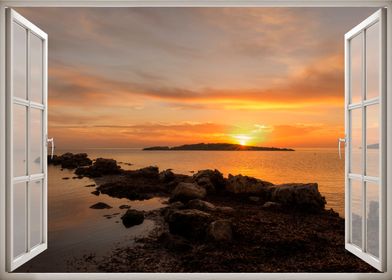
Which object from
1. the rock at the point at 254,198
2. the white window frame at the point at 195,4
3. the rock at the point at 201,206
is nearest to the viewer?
the white window frame at the point at 195,4

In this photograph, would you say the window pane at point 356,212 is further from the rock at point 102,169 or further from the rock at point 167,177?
the rock at point 102,169

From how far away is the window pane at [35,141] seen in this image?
76.7 inches

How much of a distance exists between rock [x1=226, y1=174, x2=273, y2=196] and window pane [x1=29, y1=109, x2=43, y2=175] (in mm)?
6566

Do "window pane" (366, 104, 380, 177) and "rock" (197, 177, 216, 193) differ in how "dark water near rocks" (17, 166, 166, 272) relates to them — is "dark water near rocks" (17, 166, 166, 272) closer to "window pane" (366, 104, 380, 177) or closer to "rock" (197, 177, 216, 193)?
"rock" (197, 177, 216, 193)

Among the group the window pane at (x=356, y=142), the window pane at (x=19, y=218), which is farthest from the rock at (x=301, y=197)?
the window pane at (x=19, y=218)

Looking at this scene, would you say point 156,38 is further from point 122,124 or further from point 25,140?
point 25,140

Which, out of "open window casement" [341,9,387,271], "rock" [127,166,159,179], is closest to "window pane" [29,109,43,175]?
"open window casement" [341,9,387,271]

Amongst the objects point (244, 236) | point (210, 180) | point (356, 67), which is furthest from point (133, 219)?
point (356, 67)

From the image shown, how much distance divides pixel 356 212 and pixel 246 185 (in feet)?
21.2

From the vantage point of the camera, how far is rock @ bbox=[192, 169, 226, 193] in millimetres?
8672

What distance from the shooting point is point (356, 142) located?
1970 millimetres

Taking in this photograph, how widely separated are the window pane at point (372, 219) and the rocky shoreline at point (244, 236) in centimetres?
216

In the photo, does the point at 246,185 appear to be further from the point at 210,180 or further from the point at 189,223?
the point at 189,223

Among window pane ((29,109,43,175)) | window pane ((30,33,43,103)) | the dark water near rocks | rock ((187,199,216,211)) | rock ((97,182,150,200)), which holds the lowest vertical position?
the dark water near rocks
